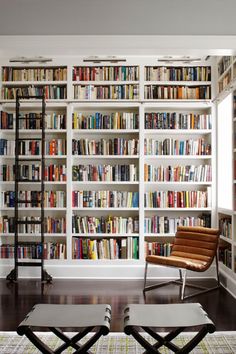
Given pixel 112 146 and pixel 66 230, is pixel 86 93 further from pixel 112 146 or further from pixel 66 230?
pixel 66 230

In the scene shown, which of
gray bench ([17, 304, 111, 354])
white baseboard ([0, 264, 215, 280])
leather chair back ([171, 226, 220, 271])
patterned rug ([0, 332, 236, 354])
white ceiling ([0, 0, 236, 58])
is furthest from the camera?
white baseboard ([0, 264, 215, 280])

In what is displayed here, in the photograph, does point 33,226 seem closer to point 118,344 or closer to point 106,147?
point 106,147

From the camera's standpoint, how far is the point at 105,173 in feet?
21.9

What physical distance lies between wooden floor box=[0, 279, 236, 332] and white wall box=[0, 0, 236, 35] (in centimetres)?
260

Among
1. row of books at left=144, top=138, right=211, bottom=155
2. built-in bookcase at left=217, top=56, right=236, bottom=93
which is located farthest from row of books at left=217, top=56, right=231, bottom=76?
row of books at left=144, top=138, right=211, bottom=155

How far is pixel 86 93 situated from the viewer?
6.68 metres

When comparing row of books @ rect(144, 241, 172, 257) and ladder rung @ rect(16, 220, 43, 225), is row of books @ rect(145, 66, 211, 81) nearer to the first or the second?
row of books @ rect(144, 241, 172, 257)

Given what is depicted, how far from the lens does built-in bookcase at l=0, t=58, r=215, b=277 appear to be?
6621 millimetres

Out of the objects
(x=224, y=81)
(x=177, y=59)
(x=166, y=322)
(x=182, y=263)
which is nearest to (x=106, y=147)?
(x=177, y=59)

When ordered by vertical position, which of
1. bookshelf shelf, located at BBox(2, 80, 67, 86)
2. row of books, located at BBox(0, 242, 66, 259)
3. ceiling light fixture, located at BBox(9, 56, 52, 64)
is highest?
ceiling light fixture, located at BBox(9, 56, 52, 64)

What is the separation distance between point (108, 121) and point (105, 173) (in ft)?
2.46

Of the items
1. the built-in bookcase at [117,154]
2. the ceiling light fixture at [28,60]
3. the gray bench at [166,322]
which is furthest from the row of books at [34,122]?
the gray bench at [166,322]

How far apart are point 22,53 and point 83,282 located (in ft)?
11.2

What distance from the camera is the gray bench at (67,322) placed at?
9.45ft
